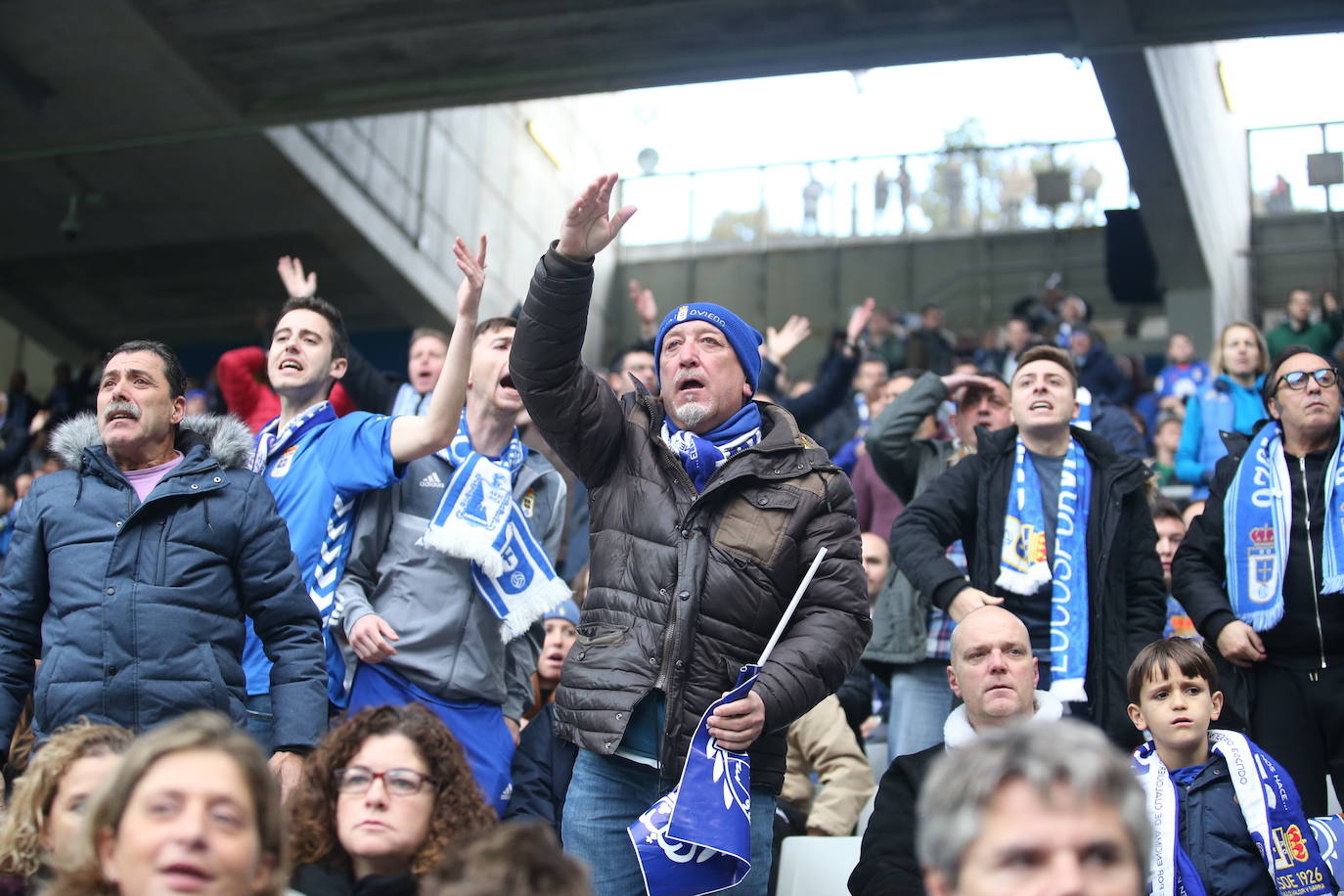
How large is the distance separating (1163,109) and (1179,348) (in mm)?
2182

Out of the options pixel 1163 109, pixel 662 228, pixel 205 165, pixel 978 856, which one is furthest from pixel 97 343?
pixel 978 856

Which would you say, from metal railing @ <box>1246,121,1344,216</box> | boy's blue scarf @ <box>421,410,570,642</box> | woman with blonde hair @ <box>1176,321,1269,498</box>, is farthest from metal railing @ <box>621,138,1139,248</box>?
boy's blue scarf @ <box>421,410,570,642</box>

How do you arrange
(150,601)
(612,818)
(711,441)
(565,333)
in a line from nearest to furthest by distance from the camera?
(612,818) → (565,333) → (150,601) → (711,441)

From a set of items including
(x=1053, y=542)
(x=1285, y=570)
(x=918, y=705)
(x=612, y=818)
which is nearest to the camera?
(x=612, y=818)

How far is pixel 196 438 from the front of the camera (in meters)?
4.13

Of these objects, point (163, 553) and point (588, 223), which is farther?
point (163, 553)

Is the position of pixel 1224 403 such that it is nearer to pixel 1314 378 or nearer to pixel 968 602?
pixel 1314 378

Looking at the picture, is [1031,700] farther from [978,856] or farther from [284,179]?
[284,179]

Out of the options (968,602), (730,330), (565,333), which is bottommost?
(968,602)

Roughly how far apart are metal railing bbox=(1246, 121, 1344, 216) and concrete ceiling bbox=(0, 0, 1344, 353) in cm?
677

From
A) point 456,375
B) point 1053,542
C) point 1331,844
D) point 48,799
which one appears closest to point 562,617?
point 456,375

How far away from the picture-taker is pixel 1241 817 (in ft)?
13.2

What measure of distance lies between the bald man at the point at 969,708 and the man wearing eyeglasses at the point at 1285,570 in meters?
0.80

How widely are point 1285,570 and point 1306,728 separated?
19.6 inches
